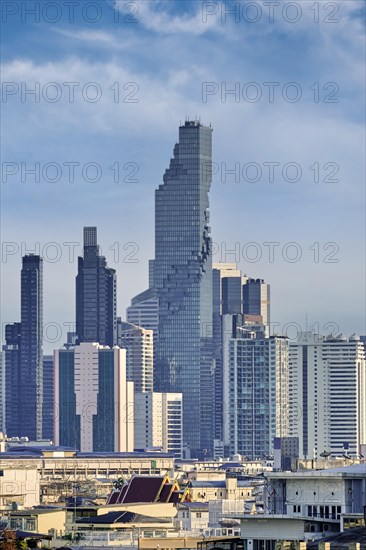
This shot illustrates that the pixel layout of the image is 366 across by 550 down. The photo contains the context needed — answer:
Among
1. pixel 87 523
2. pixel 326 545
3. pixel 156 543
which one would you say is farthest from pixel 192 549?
pixel 87 523

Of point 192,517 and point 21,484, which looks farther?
point 21,484

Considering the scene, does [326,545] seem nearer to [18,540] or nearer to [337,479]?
[337,479]

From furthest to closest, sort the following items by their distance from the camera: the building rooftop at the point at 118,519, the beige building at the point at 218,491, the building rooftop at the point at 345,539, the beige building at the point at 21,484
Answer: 1. the beige building at the point at 218,491
2. the beige building at the point at 21,484
3. the building rooftop at the point at 118,519
4. the building rooftop at the point at 345,539

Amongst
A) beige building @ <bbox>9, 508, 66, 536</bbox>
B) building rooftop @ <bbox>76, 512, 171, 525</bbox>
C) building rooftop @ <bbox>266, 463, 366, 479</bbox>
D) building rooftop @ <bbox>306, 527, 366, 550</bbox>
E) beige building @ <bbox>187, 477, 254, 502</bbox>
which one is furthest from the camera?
beige building @ <bbox>187, 477, 254, 502</bbox>

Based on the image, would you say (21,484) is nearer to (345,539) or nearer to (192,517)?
(192,517)

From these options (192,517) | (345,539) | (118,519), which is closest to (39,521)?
(118,519)

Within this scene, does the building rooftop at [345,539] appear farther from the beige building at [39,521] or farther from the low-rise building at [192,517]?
the low-rise building at [192,517]

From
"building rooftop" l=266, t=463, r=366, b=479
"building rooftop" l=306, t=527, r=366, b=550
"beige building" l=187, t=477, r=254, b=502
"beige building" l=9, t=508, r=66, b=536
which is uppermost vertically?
"beige building" l=187, t=477, r=254, b=502

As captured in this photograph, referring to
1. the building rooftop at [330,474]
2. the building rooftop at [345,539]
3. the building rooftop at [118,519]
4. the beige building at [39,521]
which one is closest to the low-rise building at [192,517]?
the building rooftop at [118,519]

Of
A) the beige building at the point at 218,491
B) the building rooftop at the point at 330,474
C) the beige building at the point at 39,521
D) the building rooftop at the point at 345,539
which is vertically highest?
the beige building at the point at 218,491

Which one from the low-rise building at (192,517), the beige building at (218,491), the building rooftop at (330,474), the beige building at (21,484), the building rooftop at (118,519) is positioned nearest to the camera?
the building rooftop at (330,474)

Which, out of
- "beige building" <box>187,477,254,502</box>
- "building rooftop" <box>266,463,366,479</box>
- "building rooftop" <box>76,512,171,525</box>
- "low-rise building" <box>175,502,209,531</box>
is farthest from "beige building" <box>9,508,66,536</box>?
"beige building" <box>187,477,254,502</box>

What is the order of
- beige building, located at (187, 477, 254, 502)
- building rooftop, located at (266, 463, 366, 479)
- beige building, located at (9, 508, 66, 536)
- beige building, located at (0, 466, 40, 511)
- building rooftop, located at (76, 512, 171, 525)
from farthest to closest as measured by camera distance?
beige building, located at (187, 477, 254, 502) → beige building, located at (0, 466, 40, 511) → building rooftop, located at (76, 512, 171, 525) → beige building, located at (9, 508, 66, 536) → building rooftop, located at (266, 463, 366, 479)

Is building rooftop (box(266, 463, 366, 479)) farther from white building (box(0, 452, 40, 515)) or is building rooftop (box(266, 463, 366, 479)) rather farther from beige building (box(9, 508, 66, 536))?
white building (box(0, 452, 40, 515))
